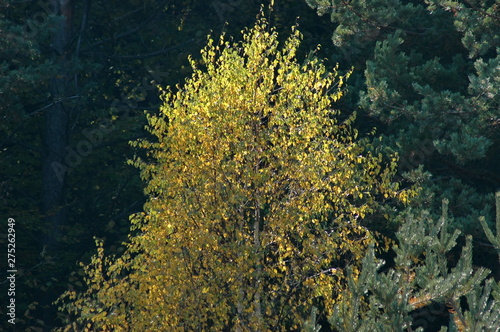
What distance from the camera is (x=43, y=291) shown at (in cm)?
1842

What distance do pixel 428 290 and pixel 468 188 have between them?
10215mm

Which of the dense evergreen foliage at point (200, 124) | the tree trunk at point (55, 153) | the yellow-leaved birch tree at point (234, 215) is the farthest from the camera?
the tree trunk at point (55, 153)

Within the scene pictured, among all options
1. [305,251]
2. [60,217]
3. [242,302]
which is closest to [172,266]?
[242,302]

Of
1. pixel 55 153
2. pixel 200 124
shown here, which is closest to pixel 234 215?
pixel 200 124

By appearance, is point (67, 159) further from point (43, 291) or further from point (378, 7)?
point (378, 7)

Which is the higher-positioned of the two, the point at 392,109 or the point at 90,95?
the point at 90,95

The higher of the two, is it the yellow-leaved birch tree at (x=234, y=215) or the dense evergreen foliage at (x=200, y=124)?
the dense evergreen foliage at (x=200, y=124)

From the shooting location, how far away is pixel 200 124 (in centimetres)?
1180

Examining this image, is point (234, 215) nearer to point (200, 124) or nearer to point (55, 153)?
point (200, 124)

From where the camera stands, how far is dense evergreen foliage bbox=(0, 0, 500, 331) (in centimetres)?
1436

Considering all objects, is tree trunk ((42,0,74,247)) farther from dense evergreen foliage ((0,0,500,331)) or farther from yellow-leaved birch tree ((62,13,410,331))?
yellow-leaved birch tree ((62,13,410,331))

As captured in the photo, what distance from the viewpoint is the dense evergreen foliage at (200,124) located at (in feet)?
47.1

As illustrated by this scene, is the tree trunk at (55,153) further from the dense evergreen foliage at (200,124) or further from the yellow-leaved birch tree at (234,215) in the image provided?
the yellow-leaved birch tree at (234,215)

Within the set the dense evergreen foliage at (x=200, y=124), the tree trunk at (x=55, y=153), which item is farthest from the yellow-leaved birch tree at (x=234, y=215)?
the tree trunk at (x=55, y=153)
